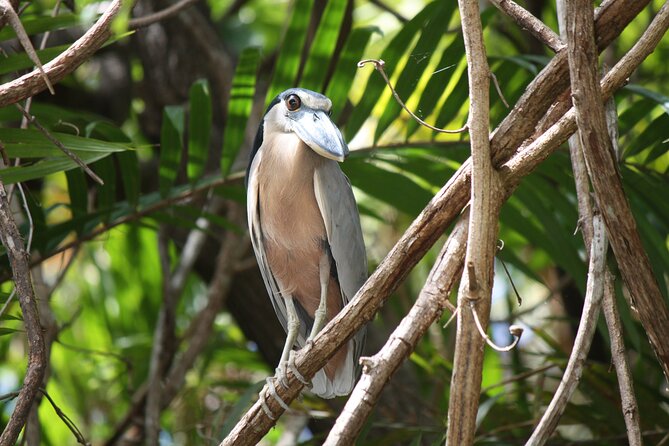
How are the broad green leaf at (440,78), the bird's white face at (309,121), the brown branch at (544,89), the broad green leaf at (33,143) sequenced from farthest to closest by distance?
the broad green leaf at (440,78), the bird's white face at (309,121), the broad green leaf at (33,143), the brown branch at (544,89)

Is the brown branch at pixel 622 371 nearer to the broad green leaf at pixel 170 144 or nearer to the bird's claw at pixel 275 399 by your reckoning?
the bird's claw at pixel 275 399

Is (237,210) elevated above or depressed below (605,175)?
above

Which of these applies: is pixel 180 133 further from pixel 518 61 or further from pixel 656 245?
pixel 656 245

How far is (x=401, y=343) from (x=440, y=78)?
1065 mm

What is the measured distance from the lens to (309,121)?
7.27ft

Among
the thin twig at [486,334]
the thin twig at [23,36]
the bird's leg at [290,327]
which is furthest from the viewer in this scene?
the bird's leg at [290,327]

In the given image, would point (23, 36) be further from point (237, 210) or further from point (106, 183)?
point (237, 210)

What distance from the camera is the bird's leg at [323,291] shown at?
247cm

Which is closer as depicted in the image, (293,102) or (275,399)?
(275,399)

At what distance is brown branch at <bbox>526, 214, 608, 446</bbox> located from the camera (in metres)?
1.41

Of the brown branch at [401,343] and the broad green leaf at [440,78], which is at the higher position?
the broad green leaf at [440,78]

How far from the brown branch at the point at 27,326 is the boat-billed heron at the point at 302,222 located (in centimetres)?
81

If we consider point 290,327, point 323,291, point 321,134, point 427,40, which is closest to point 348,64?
point 427,40

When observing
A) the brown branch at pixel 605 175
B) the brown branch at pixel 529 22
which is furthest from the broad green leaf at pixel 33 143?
the brown branch at pixel 605 175
